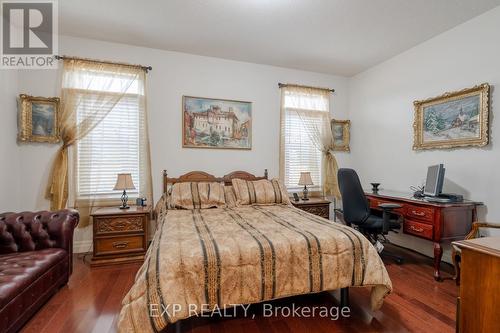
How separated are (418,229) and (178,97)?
367 cm

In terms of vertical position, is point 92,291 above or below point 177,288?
below

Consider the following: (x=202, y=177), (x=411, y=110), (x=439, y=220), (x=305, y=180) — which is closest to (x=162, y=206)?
(x=202, y=177)

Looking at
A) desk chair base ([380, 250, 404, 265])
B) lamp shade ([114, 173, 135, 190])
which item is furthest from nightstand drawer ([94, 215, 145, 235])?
desk chair base ([380, 250, 404, 265])

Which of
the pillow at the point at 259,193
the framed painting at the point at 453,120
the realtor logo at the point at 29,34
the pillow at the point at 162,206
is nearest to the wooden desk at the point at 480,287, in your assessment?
the framed painting at the point at 453,120

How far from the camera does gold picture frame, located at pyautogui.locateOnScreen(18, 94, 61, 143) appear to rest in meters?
3.03

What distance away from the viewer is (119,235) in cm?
294

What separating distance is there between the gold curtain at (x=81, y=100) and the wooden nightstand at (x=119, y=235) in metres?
0.58

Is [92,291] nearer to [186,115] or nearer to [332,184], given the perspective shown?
[186,115]

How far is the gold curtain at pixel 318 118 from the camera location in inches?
168

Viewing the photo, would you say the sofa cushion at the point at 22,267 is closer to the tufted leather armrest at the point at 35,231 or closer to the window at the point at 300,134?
the tufted leather armrest at the point at 35,231

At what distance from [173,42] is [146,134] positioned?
4.51 ft

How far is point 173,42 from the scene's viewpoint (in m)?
3.38

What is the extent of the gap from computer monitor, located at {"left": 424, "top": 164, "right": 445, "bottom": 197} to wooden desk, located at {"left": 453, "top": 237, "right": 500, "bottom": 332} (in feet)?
5.67

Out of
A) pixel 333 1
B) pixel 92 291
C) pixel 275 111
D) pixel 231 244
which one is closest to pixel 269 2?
pixel 333 1
